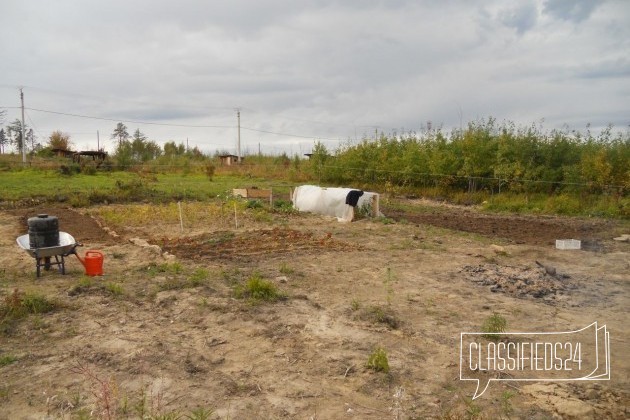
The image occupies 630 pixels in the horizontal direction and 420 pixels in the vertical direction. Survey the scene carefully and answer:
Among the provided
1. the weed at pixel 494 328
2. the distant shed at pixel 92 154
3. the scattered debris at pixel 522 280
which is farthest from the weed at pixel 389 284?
the distant shed at pixel 92 154

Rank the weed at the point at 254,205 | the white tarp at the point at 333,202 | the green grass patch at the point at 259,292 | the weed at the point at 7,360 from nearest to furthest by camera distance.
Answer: the weed at the point at 7,360
the green grass patch at the point at 259,292
the white tarp at the point at 333,202
the weed at the point at 254,205

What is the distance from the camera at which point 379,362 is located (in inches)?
171

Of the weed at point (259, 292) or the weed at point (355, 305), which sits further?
the weed at point (259, 292)

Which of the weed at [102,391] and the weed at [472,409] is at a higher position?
the weed at [102,391]

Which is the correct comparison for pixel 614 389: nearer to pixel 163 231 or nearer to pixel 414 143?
pixel 163 231

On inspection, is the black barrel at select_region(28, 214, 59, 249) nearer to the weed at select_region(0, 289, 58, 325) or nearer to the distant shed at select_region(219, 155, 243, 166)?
the weed at select_region(0, 289, 58, 325)

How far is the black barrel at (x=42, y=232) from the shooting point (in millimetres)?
7188

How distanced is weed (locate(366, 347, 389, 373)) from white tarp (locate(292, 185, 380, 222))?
32.2ft

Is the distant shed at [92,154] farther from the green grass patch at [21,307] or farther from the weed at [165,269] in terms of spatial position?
the green grass patch at [21,307]

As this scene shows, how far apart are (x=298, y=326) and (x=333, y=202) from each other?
32.4ft

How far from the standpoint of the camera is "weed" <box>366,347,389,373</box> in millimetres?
4309

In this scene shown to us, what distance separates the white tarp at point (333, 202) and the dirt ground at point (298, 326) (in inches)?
161

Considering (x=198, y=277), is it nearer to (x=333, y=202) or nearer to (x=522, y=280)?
(x=522, y=280)

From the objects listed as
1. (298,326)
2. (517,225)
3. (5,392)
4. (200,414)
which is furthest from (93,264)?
(517,225)
